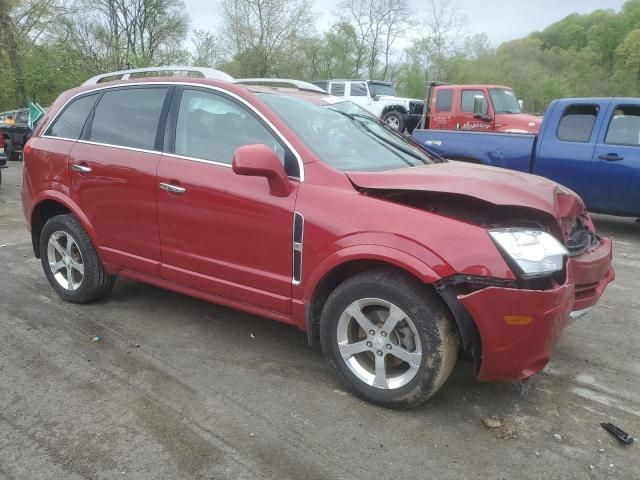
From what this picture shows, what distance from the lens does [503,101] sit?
44.0ft

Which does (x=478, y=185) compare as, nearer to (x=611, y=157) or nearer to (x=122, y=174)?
(x=122, y=174)

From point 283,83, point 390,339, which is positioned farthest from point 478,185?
point 283,83

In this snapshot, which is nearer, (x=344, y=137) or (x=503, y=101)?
(x=344, y=137)

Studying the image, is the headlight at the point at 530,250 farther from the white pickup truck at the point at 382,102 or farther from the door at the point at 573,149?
the white pickup truck at the point at 382,102

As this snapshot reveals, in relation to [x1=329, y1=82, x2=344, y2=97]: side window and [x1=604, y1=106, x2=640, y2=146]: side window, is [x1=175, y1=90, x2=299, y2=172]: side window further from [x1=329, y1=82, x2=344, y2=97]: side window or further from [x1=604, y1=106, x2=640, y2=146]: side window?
[x1=329, y1=82, x2=344, y2=97]: side window

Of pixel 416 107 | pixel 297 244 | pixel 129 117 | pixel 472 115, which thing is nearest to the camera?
pixel 297 244

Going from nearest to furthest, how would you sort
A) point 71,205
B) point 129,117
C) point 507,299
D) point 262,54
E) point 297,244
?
point 507,299, point 297,244, point 129,117, point 71,205, point 262,54

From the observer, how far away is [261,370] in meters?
3.43

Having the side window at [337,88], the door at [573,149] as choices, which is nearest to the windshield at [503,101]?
the door at [573,149]

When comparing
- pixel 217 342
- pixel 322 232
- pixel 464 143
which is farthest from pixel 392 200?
pixel 464 143

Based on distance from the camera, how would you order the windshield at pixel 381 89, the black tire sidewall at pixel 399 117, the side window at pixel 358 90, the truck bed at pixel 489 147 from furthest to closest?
the windshield at pixel 381 89 → the side window at pixel 358 90 → the black tire sidewall at pixel 399 117 → the truck bed at pixel 489 147

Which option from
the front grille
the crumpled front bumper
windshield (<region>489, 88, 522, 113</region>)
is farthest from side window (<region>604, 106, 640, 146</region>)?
the front grille

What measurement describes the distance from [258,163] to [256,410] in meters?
1.32

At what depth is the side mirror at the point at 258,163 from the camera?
295cm
